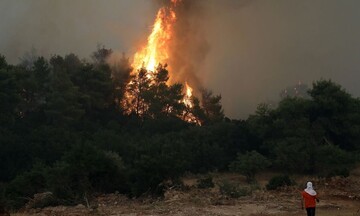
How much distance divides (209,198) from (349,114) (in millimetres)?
25684

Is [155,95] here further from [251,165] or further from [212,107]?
[251,165]

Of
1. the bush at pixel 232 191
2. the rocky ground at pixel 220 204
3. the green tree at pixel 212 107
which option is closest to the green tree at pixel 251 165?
the rocky ground at pixel 220 204

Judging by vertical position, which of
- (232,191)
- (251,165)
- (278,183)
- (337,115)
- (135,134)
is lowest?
(232,191)

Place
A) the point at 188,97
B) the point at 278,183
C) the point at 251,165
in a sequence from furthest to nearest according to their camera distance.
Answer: the point at 188,97 < the point at 251,165 < the point at 278,183

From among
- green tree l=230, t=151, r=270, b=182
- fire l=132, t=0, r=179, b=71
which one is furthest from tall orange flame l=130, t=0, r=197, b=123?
green tree l=230, t=151, r=270, b=182

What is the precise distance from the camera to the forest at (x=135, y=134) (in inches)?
1031

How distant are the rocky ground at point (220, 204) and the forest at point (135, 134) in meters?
1.88

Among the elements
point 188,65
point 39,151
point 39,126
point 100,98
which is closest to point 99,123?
point 100,98

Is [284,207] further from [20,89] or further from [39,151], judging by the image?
A: [20,89]

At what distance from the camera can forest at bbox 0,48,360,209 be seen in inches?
1031

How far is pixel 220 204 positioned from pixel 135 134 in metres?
29.9

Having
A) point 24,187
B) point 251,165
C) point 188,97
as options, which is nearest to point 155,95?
point 188,97

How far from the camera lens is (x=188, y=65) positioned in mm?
72938

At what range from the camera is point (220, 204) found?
69.7 ft
